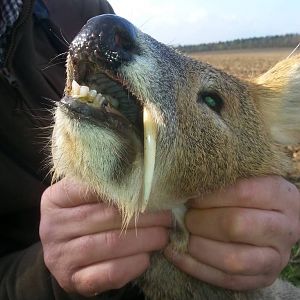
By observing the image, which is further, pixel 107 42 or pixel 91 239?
pixel 91 239

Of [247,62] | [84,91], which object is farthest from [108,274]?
[247,62]

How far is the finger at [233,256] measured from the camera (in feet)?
9.36

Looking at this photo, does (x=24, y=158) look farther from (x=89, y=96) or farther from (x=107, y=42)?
(x=107, y=42)

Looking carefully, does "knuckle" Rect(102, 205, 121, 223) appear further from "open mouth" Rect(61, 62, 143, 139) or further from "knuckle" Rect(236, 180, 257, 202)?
"knuckle" Rect(236, 180, 257, 202)

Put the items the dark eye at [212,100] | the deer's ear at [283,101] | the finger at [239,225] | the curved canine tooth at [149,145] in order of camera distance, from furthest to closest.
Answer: the deer's ear at [283,101] < the dark eye at [212,100] < the finger at [239,225] < the curved canine tooth at [149,145]

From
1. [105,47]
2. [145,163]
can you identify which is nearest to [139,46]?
[105,47]

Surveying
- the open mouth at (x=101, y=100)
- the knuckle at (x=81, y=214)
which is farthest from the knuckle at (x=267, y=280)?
the open mouth at (x=101, y=100)

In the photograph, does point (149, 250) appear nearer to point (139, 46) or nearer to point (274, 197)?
point (274, 197)

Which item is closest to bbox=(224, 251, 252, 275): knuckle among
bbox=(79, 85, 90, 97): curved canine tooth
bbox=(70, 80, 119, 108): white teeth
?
bbox=(70, 80, 119, 108): white teeth

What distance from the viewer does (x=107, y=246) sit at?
8.95ft

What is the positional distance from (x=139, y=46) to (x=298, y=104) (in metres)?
1.42

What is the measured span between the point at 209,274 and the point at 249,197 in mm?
408

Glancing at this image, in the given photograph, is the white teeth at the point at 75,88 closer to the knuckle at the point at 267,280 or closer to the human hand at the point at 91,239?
the human hand at the point at 91,239

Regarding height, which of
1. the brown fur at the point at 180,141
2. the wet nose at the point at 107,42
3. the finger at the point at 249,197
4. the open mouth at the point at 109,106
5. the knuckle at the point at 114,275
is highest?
the wet nose at the point at 107,42
